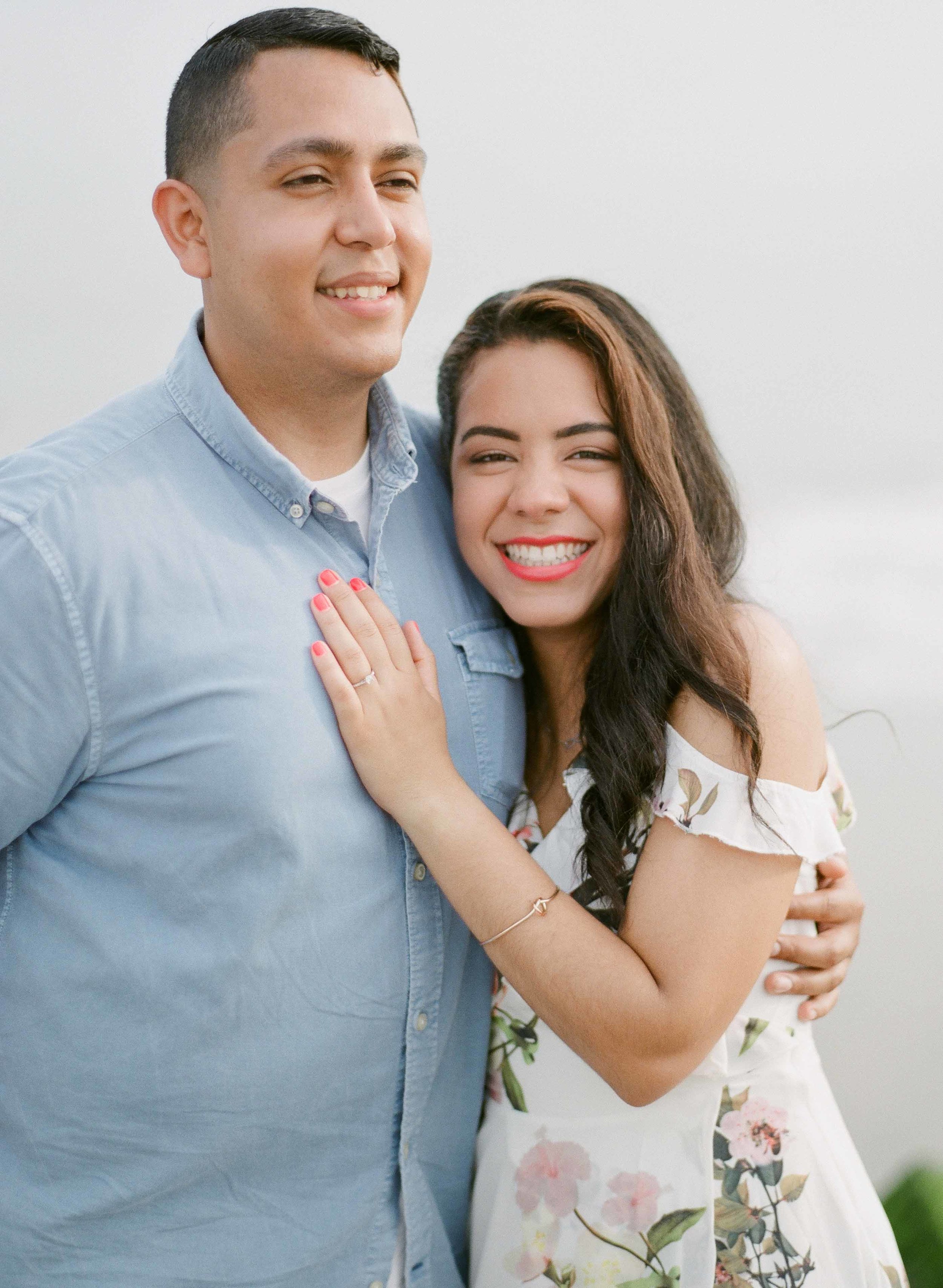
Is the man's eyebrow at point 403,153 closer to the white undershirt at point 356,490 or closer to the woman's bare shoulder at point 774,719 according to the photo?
the white undershirt at point 356,490

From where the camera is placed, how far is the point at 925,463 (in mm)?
2418

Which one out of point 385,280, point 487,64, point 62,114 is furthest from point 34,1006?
point 487,64

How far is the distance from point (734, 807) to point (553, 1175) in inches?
23.1

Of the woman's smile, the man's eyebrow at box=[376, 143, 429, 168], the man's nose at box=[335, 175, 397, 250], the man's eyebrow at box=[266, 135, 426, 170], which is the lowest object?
the woman's smile

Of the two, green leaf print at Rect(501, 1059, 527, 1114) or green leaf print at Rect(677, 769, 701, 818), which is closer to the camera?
green leaf print at Rect(677, 769, 701, 818)

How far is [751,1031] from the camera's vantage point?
5.47 ft

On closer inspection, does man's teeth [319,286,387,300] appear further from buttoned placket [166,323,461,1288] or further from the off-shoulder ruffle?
the off-shoulder ruffle

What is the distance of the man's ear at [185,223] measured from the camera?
1.56 m

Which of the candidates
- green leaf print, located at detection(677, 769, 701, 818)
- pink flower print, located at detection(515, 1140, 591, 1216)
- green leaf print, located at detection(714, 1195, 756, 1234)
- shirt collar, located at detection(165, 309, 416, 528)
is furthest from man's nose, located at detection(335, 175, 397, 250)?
green leaf print, located at detection(714, 1195, 756, 1234)

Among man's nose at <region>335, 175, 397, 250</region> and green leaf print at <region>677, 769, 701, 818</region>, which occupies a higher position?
man's nose at <region>335, 175, 397, 250</region>

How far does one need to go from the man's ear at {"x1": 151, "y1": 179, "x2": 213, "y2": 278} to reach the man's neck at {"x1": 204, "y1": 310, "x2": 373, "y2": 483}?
3.3 inches

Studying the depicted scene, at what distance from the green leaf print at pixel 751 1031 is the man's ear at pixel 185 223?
4.23ft

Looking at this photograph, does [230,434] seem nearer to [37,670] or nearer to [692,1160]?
[37,670]

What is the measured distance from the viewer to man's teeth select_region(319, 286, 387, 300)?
1.52 m
